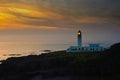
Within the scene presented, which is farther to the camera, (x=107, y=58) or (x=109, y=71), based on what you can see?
(x=107, y=58)

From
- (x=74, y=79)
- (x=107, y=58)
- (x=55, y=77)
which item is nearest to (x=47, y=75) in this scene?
(x=55, y=77)

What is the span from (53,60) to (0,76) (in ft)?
33.0

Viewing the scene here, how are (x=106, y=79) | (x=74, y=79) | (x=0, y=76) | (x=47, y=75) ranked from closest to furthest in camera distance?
(x=106, y=79) < (x=74, y=79) < (x=47, y=75) < (x=0, y=76)

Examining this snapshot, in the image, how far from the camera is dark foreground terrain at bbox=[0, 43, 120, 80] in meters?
57.3

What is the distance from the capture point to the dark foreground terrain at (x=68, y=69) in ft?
188

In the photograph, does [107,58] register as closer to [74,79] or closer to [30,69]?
[74,79]

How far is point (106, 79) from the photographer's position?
2132 inches

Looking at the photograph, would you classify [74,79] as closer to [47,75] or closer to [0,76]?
[47,75]

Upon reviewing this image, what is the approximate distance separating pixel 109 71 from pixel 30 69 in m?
17.3

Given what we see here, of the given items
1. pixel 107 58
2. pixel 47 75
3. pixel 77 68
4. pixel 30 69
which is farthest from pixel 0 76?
pixel 107 58

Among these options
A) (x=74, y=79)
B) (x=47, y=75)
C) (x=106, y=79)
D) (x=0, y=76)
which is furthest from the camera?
(x=0, y=76)

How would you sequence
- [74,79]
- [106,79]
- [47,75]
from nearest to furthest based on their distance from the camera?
[106,79] < [74,79] < [47,75]

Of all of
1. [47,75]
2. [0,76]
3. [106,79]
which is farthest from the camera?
[0,76]

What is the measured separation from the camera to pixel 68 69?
202 feet
